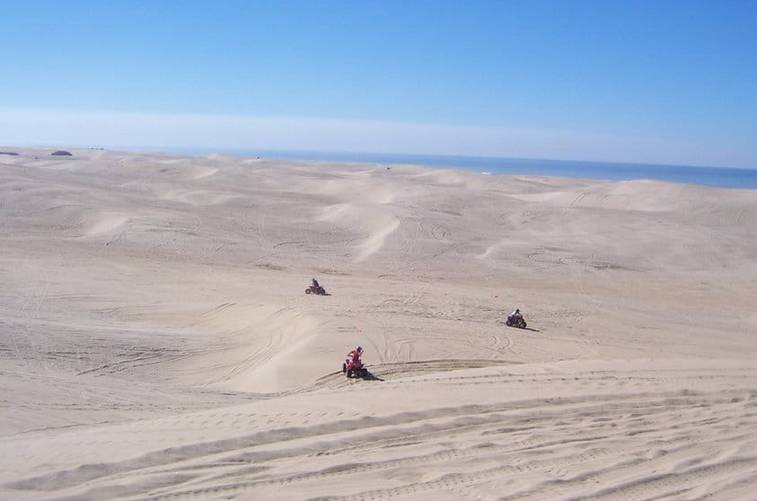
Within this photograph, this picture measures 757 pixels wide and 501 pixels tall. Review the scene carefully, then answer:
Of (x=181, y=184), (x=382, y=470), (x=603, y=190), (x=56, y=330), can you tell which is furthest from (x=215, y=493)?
(x=603, y=190)

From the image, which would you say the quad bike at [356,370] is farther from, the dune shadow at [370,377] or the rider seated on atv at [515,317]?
the rider seated on atv at [515,317]

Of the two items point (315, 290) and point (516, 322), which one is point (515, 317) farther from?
point (315, 290)

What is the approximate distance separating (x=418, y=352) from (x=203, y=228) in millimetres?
17153

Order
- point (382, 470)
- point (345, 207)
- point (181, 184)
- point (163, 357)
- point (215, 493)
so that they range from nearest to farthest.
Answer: point (215, 493)
point (382, 470)
point (163, 357)
point (345, 207)
point (181, 184)

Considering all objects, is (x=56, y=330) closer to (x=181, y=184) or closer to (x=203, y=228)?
(x=203, y=228)

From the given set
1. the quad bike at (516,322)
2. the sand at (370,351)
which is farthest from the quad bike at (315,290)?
the quad bike at (516,322)

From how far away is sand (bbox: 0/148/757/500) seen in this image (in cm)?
656

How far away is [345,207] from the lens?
113ft

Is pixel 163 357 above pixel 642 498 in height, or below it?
below

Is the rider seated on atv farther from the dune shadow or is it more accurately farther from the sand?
the dune shadow

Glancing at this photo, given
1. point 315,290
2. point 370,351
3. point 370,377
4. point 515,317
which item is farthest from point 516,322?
point 370,377

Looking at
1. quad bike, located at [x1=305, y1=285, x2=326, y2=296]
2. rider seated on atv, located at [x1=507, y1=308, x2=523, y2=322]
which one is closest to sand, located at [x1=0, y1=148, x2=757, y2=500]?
quad bike, located at [x1=305, y1=285, x2=326, y2=296]

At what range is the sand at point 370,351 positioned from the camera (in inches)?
258

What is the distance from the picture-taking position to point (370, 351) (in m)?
12.9
